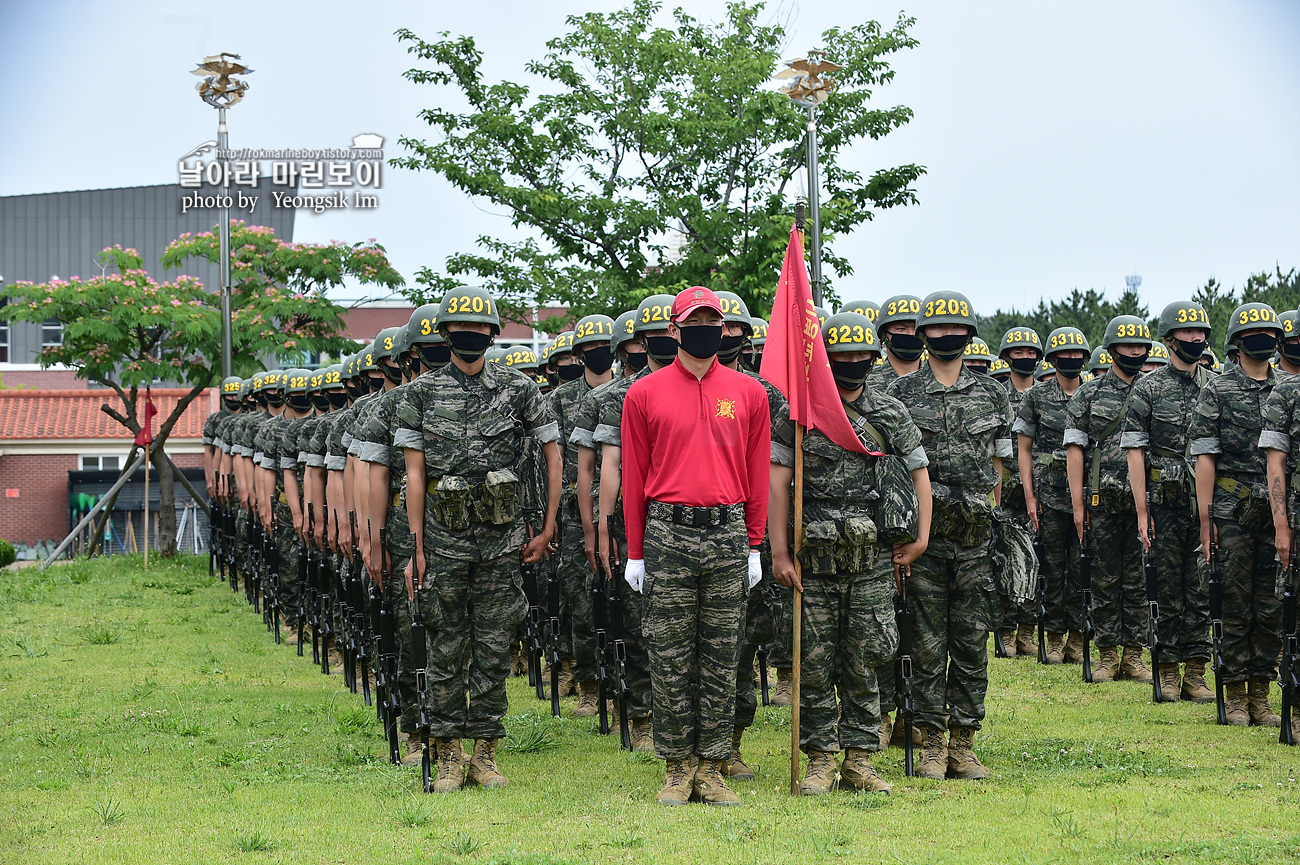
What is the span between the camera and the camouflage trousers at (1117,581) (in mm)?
10914

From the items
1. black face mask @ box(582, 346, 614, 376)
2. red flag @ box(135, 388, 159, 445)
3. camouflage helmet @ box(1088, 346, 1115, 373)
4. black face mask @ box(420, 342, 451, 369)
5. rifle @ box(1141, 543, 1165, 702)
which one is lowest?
rifle @ box(1141, 543, 1165, 702)

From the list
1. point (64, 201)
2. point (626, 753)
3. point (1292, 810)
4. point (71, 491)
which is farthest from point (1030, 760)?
point (64, 201)

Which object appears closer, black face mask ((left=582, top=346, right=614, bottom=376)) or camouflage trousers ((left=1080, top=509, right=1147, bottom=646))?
black face mask ((left=582, top=346, right=614, bottom=376))

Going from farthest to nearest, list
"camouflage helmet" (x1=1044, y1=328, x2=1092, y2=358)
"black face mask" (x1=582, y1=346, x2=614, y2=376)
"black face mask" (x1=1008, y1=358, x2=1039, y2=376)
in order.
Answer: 1. "black face mask" (x1=1008, y1=358, x2=1039, y2=376)
2. "camouflage helmet" (x1=1044, y1=328, x2=1092, y2=358)
3. "black face mask" (x1=582, y1=346, x2=614, y2=376)

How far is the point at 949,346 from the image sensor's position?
25.8ft

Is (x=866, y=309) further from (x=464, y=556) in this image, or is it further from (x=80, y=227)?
(x=80, y=227)

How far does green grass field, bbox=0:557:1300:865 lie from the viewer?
605 cm

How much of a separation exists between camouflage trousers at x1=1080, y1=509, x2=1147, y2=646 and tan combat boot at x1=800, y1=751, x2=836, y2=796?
184 inches

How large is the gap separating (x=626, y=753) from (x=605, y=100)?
14632 millimetres

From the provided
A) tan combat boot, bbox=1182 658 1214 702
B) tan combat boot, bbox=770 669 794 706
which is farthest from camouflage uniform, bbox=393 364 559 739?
tan combat boot, bbox=1182 658 1214 702

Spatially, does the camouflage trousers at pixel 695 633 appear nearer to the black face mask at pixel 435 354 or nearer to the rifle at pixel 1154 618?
the black face mask at pixel 435 354

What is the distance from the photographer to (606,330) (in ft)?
35.1

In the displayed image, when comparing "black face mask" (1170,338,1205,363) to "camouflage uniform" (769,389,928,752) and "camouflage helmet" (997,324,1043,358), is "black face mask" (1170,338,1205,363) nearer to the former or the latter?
"camouflage helmet" (997,324,1043,358)

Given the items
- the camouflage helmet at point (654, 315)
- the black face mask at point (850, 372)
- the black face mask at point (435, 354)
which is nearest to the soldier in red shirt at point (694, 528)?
the black face mask at point (850, 372)
